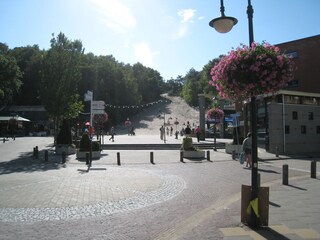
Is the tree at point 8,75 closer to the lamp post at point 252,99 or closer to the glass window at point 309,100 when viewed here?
the glass window at point 309,100

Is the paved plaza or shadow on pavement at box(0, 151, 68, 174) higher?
shadow on pavement at box(0, 151, 68, 174)

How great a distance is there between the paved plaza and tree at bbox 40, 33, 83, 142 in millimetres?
14027

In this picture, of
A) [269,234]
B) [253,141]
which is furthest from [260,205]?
[253,141]

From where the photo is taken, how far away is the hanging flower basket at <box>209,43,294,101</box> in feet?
20.0

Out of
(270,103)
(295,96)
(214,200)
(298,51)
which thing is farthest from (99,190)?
(298,51)

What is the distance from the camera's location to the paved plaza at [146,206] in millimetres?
5957

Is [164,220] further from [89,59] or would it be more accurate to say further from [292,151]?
[89,59]

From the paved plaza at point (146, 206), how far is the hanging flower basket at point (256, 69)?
8.77 ft

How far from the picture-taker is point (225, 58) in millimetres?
6527

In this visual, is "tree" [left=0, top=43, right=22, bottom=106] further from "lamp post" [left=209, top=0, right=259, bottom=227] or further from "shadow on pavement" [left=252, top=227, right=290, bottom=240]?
"shadow on pavement" [left=252, top=227, right=290, bottom=240]

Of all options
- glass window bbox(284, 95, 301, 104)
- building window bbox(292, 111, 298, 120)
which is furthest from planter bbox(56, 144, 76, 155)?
building window bbox(292, 111, 298, 120)

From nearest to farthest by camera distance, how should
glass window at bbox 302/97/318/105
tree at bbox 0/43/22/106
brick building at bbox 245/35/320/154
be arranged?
1. brick building at bbox 245/35/320/154
2. glass window at bbox 302/97/318/105
3. tree at bbox 0/43/22/106

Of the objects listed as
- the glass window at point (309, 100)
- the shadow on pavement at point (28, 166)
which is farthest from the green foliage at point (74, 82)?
the glass window at point (309, 100)

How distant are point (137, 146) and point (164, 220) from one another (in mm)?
22106
